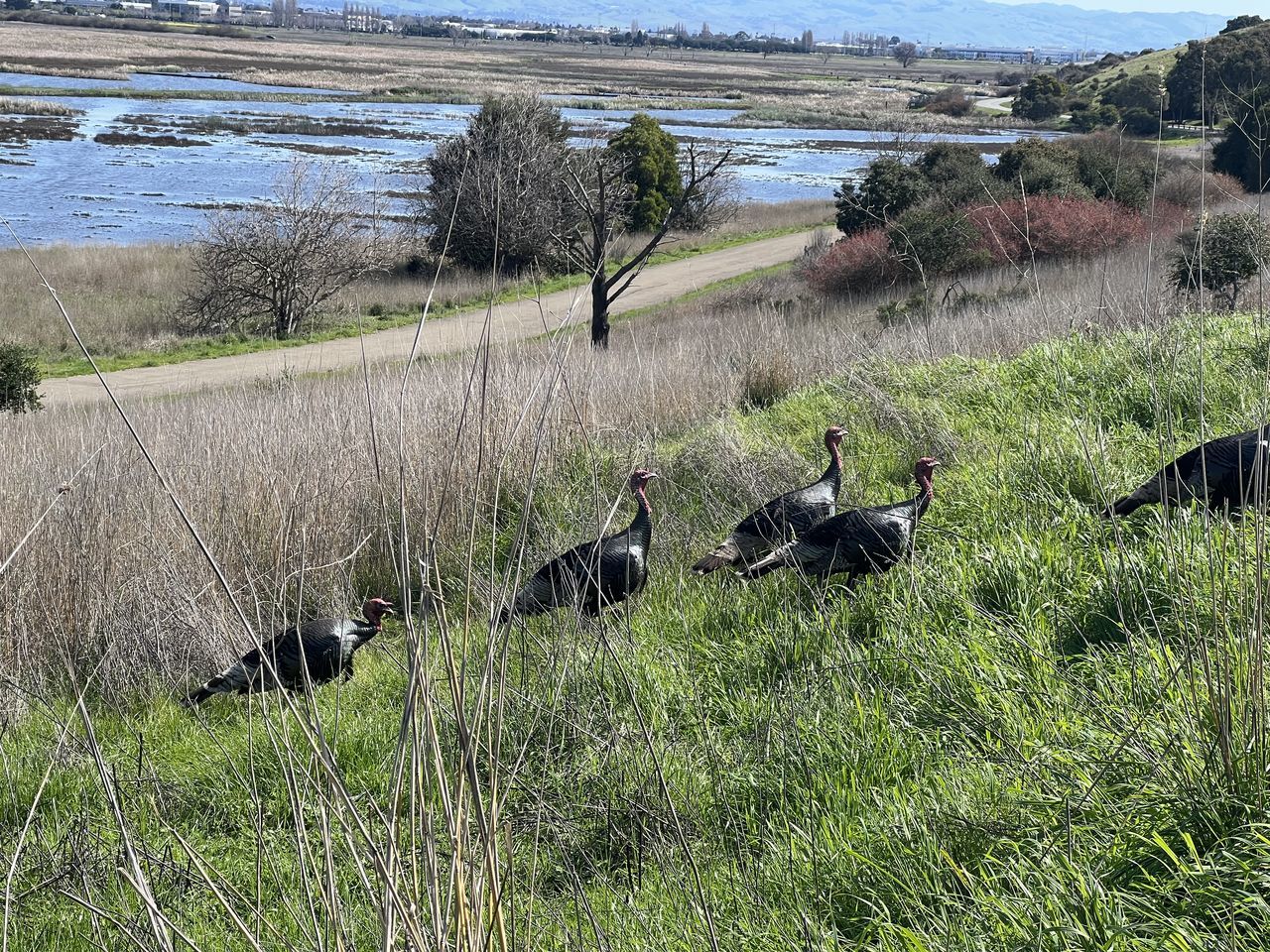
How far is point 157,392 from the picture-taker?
707 inches

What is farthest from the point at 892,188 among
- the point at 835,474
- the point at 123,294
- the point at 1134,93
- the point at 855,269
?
the point at 1134,93

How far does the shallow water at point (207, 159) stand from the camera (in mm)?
38344

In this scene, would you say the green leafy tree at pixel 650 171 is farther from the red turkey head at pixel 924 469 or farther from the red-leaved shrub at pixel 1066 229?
the red turkey head at pixel 924 469

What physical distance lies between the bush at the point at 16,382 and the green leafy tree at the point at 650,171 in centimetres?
1915

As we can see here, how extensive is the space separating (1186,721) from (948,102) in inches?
Answer: 3585

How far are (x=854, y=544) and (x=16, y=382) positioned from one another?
13664 mm

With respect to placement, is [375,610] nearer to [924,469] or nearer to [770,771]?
[770,771]

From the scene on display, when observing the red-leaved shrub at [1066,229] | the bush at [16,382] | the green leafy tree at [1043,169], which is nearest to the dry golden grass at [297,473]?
the bush at [16,382]

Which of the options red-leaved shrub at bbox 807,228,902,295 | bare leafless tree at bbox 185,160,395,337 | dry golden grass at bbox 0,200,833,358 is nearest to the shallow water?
bare leafless tree at bbox 185,160,395,337

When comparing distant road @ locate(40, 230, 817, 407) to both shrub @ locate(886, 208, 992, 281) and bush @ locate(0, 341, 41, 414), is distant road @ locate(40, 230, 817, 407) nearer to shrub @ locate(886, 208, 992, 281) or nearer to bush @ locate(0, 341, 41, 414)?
bush @ locate(0, 341, 41, 414)

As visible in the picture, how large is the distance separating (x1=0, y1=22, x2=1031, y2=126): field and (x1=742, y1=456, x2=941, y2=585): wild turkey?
249 ft

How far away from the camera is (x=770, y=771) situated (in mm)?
3600

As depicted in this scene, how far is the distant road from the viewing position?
17.7 meters

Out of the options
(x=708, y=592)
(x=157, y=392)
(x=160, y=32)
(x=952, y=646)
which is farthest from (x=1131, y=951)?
(x=160, y=32)
